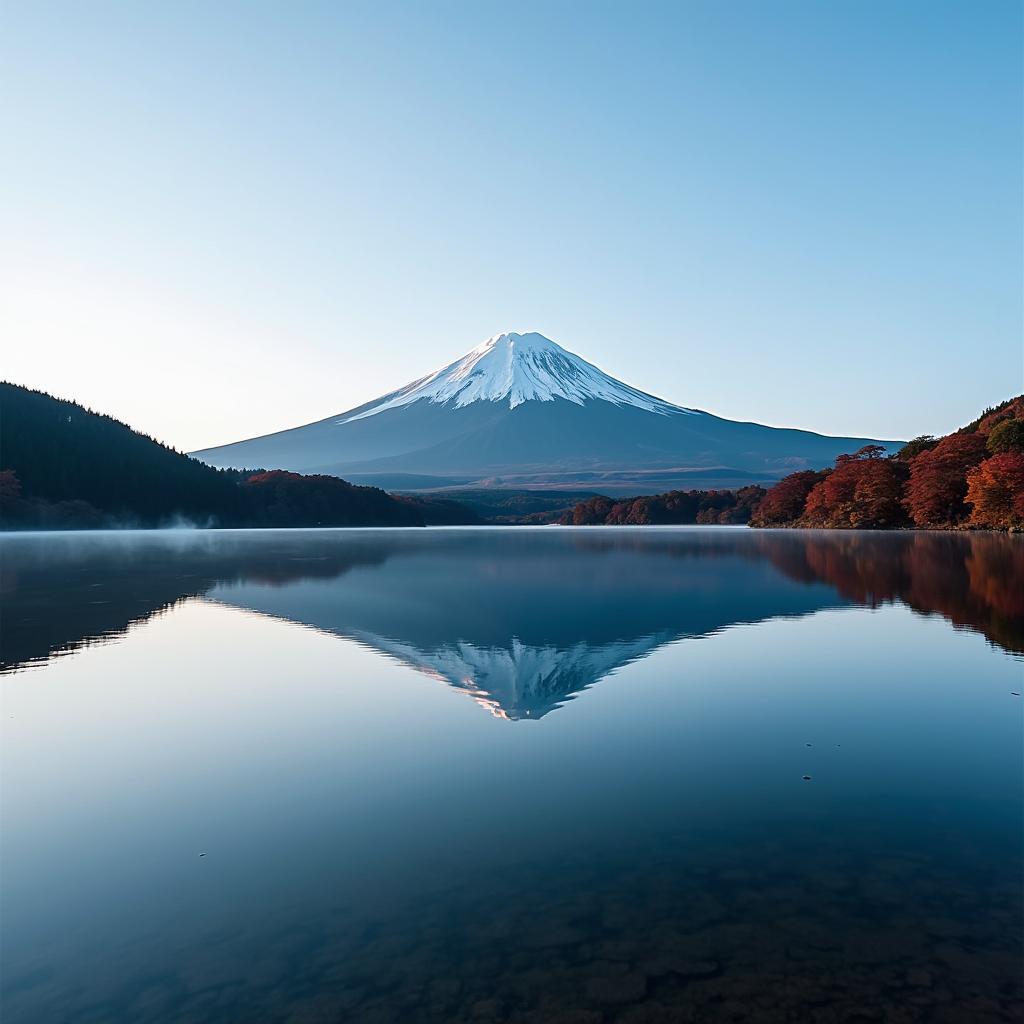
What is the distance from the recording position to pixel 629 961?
5.30 m

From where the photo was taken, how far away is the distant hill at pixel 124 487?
132 metres

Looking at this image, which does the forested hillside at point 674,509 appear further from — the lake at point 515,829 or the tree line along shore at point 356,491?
the lake at point 515,829

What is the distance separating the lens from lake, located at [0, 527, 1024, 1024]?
5.14 m

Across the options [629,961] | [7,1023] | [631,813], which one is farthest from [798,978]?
[7,1023]

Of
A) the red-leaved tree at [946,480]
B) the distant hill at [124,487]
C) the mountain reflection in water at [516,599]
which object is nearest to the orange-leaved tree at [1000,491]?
the red-leaved tree at [946,480]

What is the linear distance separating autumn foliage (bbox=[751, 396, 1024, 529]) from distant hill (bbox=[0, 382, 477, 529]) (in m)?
89.3

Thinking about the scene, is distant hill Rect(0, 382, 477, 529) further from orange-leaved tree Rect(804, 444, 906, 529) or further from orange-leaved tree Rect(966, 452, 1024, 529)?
orange-leaved tree Rect(966, 452, 1024, 529)

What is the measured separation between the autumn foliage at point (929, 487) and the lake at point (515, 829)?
6266 centimetres

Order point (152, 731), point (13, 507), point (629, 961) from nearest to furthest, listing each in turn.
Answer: point (629, 961)
point (152, 731)
point (13, 507)

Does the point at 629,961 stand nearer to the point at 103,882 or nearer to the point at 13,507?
the point at 103,882

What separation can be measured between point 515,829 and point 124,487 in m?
150

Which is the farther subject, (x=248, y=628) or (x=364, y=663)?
(x=248, y=628)

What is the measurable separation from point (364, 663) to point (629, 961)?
487 inches

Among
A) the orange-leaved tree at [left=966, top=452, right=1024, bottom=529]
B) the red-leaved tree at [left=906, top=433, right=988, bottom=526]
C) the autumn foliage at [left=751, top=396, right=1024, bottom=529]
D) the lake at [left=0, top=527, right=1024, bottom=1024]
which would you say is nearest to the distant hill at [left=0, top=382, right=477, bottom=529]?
the autumn foliage at [left=751, top=396, right=1024, bottom=529]
